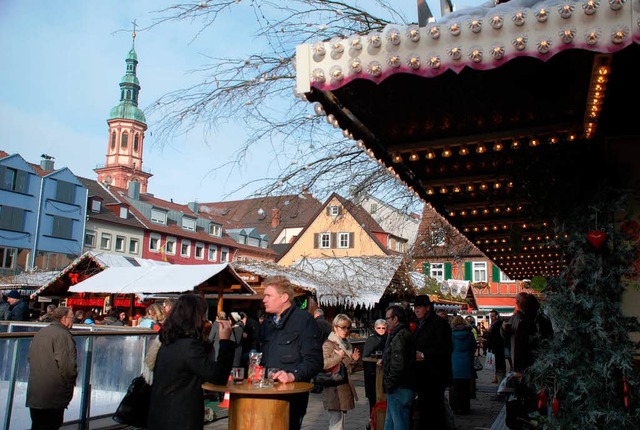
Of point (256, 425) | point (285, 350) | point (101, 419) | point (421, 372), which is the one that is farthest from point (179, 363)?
point (101, 419)

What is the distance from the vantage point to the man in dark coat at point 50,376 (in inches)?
243

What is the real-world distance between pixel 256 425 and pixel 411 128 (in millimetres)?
2960

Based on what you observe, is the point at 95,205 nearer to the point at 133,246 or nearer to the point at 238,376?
the point at 133,246

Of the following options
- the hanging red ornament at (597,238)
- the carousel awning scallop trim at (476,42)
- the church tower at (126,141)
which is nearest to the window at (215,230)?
the church tower at (126,141)

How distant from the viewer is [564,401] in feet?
15.1

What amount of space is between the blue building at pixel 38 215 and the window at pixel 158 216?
32.8ft

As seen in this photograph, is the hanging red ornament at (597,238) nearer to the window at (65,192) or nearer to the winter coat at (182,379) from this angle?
the winter coat at (182,379)

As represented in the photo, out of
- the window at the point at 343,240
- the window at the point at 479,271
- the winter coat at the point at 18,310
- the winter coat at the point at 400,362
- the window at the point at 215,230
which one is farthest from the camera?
the window at the point at 215,230

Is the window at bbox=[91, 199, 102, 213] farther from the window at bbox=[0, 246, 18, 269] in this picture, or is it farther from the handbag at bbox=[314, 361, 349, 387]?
the handbag at bbox=[314, 361, 349, 387]

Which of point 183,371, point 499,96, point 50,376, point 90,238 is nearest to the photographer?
point 183,371

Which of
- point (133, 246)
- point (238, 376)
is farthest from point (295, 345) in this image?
point (133, 246)

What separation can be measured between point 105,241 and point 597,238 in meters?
53.5

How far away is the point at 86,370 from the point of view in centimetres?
845

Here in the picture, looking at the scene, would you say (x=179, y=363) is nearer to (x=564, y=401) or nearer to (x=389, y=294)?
(x=564, y=401)
